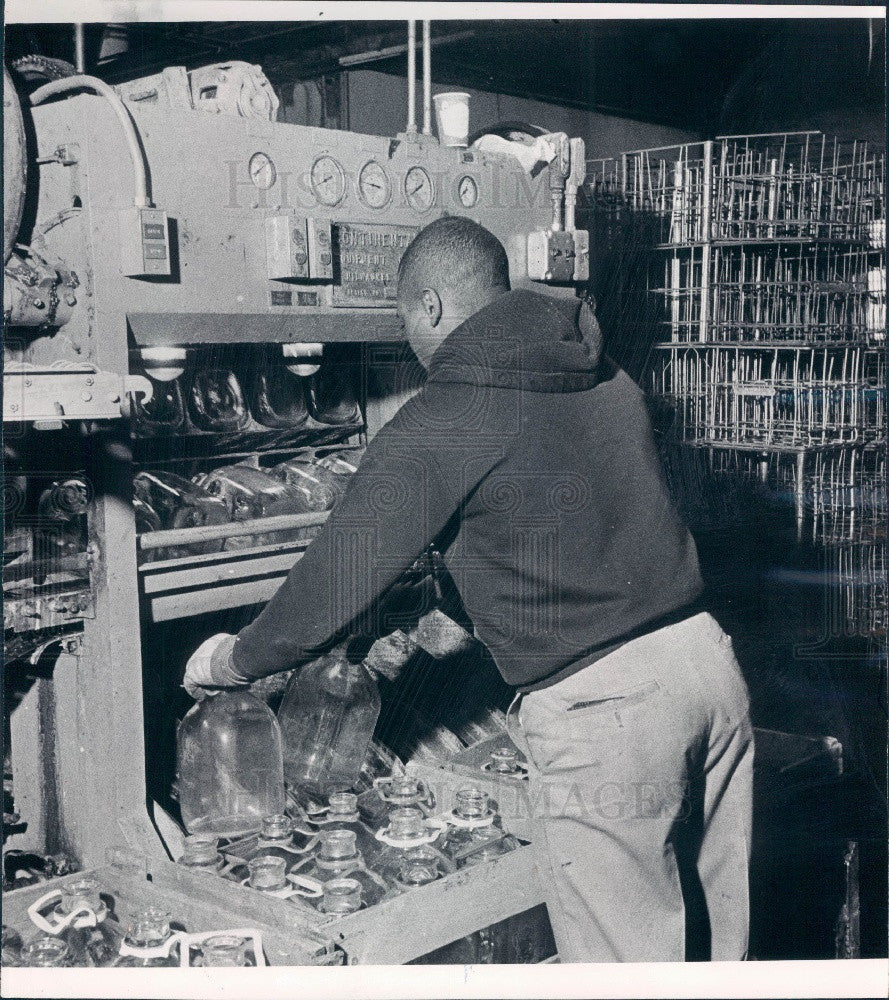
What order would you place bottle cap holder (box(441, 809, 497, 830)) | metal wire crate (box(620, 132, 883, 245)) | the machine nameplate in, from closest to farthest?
bottle cap holder (box(441, 809, 497, 830)) < the machine nameplate < metal wire crate (box(620, 132, 883, 245))

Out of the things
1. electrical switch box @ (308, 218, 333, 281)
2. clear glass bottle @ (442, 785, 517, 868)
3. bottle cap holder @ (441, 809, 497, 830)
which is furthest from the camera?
electrical switch box @ (308, 218, 333, 281)

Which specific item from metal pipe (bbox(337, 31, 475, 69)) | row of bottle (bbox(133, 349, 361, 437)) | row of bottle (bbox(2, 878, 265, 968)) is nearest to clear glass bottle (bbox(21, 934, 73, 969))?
row of bottle (bbox(2, 878, 265, 968))

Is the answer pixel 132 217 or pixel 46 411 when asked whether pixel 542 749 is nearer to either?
pixel 46 411

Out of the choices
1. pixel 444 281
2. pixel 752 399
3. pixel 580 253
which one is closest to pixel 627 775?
pixel 444 281

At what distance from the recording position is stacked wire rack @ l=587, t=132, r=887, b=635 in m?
3.91

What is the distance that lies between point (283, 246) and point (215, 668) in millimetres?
963

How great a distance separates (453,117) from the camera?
9.31 feet

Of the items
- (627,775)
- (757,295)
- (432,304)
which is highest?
(757,295)

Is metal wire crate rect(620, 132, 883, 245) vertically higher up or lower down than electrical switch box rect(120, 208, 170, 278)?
higher up

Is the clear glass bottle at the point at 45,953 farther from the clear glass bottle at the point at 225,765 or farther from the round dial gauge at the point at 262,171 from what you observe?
the round dial gauge at the point at 262,171

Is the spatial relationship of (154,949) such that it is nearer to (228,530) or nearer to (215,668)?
(215,668)

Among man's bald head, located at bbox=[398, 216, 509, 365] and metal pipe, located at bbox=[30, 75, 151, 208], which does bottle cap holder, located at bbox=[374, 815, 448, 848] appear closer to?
man's bald head, located at bbox=[398, 216, 509, 365]

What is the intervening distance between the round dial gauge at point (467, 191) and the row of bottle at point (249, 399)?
0.62m

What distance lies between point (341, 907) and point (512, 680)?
20.8 inches
